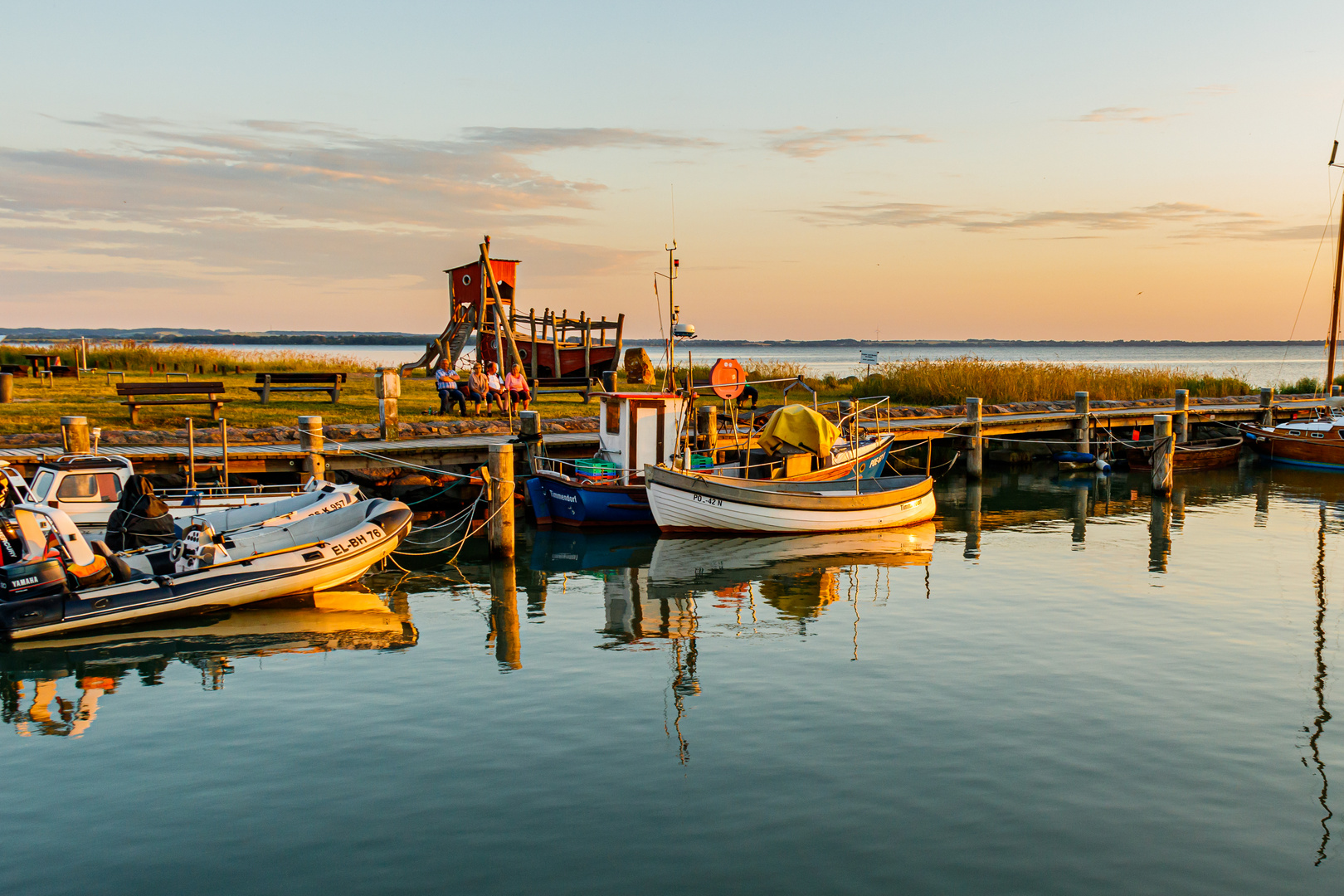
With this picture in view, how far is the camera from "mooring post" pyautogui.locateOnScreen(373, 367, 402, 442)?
22.9 m

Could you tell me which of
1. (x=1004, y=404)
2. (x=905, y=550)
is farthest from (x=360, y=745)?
(x=1004, y=404)

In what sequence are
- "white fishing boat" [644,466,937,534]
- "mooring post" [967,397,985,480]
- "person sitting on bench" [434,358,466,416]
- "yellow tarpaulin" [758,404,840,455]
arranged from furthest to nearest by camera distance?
"mooring post" [967,397,985,480]
"person sitting on bench" [434,358,466,416]
"yellow tarpaulin" [758,404,840,455]
"white fishing boat" [644,466,937,534]

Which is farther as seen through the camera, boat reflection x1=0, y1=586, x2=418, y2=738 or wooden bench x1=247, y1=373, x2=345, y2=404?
wooden bench x1=247, y1=373, x2=345, y2=404

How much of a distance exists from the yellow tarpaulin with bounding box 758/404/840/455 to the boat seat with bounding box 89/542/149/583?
1314 centimetres

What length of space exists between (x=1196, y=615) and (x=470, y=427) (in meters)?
16.9

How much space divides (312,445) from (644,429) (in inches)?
266

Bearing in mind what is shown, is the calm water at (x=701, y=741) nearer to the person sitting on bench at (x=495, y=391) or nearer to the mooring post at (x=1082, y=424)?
the person sitting on bench at (x=495, y=391)

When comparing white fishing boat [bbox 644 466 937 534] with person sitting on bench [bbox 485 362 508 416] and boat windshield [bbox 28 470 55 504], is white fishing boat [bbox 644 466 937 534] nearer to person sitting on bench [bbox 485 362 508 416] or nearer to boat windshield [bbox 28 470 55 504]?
person sitting on bench [bbox 485 362 508 416]

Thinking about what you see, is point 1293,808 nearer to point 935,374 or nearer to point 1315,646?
point 1315,646

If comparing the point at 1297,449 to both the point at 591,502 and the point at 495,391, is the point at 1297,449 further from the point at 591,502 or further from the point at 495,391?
the point at 495,391

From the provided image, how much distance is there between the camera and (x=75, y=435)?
18094mm

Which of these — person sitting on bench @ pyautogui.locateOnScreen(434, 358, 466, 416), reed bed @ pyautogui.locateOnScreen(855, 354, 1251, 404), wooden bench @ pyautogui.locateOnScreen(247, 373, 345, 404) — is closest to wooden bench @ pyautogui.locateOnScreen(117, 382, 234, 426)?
wooden bench @ pyautogui.locateOnScreen(247, 373, 345, 404)

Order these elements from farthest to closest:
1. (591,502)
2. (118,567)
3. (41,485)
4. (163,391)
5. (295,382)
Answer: (295,382), (163,391), (591,502), (41,485), (118,567)

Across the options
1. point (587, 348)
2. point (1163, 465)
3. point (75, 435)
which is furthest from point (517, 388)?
point (1163, 465)
